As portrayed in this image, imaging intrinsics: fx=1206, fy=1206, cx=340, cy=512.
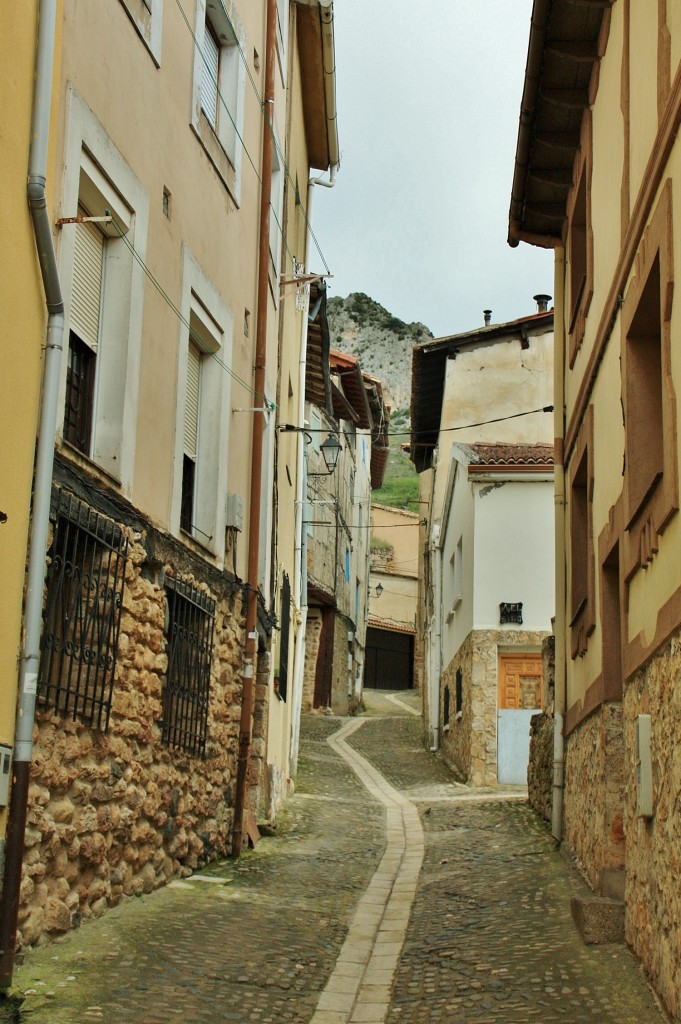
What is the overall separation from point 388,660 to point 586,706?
38999mm

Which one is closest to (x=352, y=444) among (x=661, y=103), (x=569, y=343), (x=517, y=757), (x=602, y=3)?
(x=517, y=757)

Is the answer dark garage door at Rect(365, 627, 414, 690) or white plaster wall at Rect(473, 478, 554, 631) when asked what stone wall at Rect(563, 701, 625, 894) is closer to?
white plaster wall at Rect(473, 478, 554, 631)

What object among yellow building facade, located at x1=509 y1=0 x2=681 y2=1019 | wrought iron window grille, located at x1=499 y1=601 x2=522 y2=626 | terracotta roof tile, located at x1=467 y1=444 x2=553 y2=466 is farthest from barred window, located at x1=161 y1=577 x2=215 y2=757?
terracotta roof tile, located at x1=467 y1=444 x2=553 y2=466

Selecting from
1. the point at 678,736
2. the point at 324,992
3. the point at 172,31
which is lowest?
the point at 324,992

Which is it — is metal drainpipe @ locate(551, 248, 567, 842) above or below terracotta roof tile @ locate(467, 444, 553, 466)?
below

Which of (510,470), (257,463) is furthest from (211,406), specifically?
(510,470)

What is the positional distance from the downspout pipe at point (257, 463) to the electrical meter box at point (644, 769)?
4884 millimetres

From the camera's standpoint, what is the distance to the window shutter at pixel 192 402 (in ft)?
33.9

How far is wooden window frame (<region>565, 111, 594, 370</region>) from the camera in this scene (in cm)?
1044

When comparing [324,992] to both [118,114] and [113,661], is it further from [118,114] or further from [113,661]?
[118,114]

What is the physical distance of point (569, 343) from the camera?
11891mm

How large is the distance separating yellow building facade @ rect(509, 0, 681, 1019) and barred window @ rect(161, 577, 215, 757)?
3.13 meters

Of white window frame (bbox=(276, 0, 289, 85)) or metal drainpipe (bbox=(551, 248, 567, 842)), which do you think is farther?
white window frame (bbox=(276, 0, 289, 85))

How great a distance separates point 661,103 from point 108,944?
18.5ft
